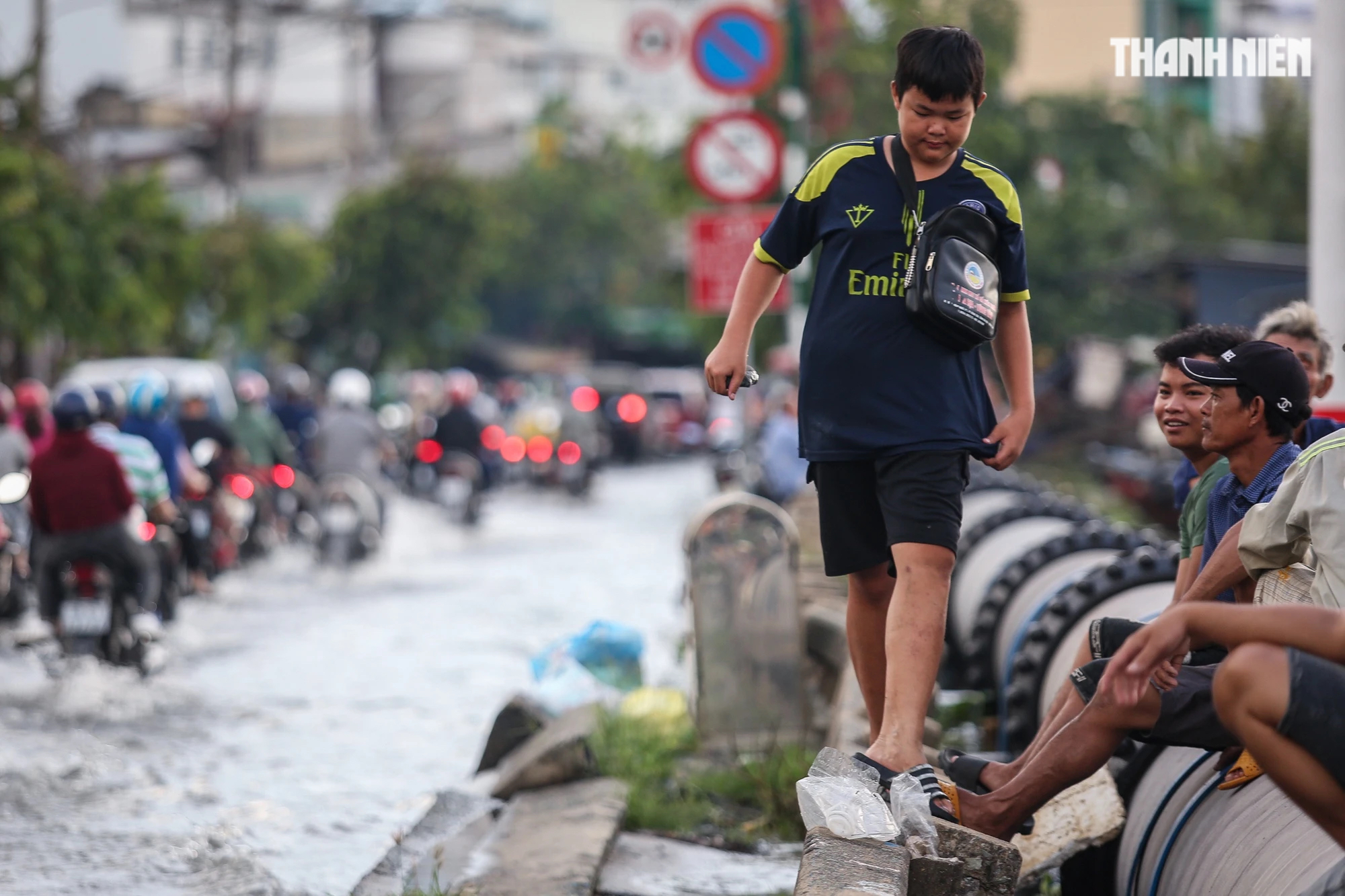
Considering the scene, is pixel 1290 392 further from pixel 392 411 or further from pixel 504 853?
pixel 392 411

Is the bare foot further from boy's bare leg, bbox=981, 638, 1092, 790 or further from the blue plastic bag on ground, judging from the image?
the blue plastic bag on ground

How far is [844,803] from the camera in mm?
3904

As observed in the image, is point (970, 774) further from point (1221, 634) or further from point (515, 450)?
point (515, 450)

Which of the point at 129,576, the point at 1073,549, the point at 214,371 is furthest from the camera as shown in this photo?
the point at 214,371

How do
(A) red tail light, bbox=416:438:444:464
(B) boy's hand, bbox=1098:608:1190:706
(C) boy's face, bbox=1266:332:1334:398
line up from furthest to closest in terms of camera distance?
1. (A) red tail light, bbox=416:438:444:464
2. (C) boy's face, bbox=1266:332:1334:398
3. (B) boy's hand, bbox=1098:608:1190:706

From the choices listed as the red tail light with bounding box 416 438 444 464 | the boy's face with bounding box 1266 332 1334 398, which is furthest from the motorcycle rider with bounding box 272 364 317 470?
the boy's face with bounding box 1266 332 1334 398

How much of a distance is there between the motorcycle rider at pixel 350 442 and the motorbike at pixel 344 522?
17 cm

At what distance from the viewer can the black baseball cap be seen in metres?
4.08

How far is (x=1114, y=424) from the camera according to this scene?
21.3m

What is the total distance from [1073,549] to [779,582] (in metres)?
1.19

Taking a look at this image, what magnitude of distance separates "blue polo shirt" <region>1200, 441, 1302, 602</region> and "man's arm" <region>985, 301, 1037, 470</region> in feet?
1.62

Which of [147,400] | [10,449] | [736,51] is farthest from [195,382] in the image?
[736,51]

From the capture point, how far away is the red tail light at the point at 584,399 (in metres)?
29.4

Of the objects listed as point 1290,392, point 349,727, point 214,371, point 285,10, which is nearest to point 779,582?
point 349,727
